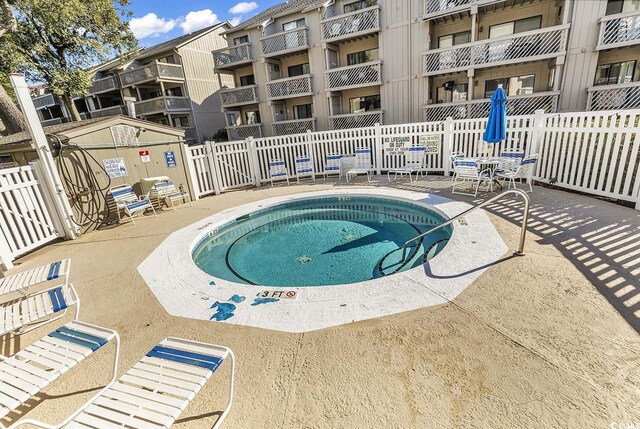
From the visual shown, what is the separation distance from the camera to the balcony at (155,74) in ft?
72.4

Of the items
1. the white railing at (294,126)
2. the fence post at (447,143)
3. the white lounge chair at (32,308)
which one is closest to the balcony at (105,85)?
the white railing at (294,126)

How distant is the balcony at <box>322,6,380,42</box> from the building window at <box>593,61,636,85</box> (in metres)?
10.4

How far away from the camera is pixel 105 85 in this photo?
26391mm

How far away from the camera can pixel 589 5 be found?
38.0 ft

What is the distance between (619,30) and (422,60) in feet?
24.4

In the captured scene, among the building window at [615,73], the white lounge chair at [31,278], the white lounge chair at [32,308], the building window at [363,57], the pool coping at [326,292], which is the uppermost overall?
the building window at [363,57]

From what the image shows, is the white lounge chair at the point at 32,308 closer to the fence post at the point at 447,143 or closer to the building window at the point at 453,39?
the fence post at the point at 447,143

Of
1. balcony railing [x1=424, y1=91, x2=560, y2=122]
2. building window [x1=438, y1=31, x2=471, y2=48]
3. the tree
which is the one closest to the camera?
balcony railing [x1=424, y1=91, x2=560, y2=122]

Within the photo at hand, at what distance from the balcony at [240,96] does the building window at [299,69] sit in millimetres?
2713

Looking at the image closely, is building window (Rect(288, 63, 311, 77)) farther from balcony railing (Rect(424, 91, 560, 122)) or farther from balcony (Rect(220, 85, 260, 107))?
balcony railing (Rect(424, 91, 560, 122))

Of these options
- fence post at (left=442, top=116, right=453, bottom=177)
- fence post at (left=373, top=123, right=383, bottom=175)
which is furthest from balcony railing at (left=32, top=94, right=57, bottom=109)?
fence post at (left=442, top=116, right=453, bottom=177)

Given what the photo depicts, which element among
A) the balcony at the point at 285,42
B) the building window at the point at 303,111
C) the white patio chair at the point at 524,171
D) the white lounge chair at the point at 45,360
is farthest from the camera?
the building window at the point at 303,111

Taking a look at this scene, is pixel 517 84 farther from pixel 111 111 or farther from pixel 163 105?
pixel 111 111

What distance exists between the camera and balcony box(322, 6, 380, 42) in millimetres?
15484
